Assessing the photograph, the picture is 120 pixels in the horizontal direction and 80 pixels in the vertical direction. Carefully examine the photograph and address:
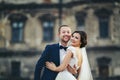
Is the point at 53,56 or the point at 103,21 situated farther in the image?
the point at 103,21


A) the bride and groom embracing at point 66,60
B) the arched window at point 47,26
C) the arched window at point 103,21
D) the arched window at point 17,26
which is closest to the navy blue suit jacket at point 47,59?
the bride and groom embracing at point 66,60

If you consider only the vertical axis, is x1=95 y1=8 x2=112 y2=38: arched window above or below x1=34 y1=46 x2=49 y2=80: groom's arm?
above

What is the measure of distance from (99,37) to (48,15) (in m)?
4.23

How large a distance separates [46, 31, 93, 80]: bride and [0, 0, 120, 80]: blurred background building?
62.3 ft

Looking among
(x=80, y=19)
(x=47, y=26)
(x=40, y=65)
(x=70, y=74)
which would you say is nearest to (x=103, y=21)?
(x=80, y=19)

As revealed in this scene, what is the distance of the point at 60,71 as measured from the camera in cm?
496

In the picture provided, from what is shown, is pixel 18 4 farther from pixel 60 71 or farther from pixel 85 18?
pixel 60 71

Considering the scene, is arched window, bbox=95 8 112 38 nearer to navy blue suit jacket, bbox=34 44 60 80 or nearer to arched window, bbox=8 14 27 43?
arched window, bbox=8 14 27 43

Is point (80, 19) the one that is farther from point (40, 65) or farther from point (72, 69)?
point (72, 69)

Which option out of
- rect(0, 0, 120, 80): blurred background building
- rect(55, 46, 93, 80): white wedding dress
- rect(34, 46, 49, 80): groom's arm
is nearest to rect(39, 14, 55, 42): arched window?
rect(0, 0, 120, 80): blurred background building

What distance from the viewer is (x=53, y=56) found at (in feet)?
17.1

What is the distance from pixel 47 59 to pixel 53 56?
0.33 ft

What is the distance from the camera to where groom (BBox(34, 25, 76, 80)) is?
5.12m

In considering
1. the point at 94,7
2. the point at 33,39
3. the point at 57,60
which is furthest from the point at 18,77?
the point at 57,60
